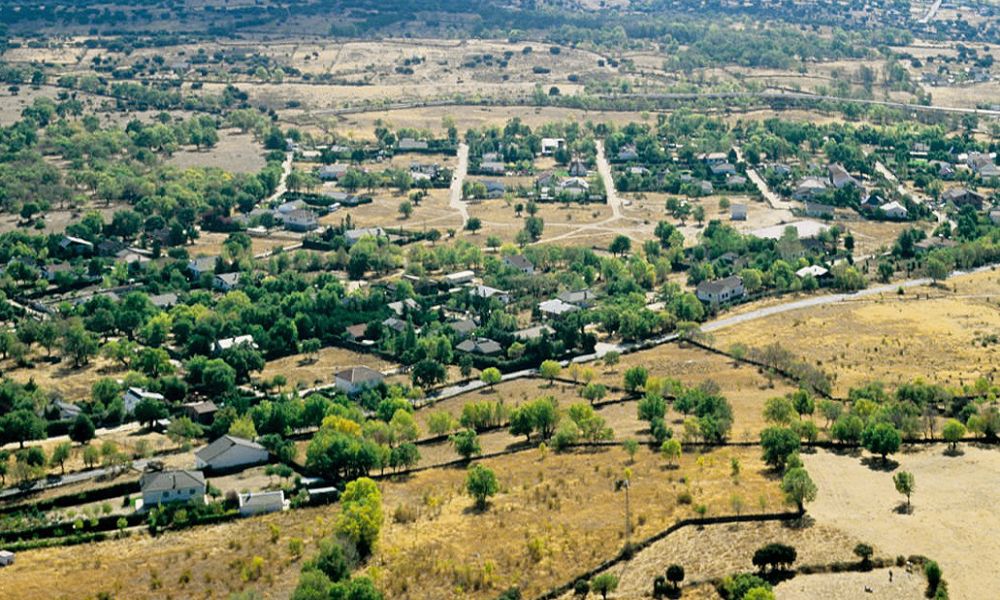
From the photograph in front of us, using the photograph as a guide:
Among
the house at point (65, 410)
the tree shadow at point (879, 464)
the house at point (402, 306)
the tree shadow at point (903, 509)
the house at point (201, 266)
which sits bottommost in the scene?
the house at point (201, 266)

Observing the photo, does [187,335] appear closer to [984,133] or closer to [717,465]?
[717,465]

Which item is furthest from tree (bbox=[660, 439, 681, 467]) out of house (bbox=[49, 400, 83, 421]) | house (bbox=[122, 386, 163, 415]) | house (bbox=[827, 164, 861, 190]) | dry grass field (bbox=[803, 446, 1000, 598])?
house (bbox=[827, 164, 861, 190])

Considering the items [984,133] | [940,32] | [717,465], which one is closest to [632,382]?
[717,465]

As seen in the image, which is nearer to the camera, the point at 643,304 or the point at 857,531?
the point at 857,531

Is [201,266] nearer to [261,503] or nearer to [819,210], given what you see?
[261,503]

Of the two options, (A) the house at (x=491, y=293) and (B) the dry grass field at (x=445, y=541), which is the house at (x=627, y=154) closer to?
(A) the house at (x=491, y=293)

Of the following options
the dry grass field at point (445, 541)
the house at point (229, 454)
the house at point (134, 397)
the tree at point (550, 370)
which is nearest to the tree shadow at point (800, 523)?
the dry grass field at point (445, 541)

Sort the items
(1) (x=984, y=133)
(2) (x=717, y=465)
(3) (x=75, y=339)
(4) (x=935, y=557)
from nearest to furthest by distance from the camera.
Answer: (4) (x=935, y=557) → (2) (x=717, y=465) → (3) (x=75, y=339) → (1) (x=984, y=133)
